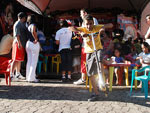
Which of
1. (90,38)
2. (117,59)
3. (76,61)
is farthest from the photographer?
(76,61)

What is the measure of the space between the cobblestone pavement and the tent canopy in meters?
5.51

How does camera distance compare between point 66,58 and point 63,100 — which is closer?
point 63,100

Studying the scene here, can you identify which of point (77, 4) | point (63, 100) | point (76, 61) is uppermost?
point (77, 4)

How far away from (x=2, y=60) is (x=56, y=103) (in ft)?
8.63

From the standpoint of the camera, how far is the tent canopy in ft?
35.9

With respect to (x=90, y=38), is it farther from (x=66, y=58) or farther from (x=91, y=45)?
(x=66, y=58)

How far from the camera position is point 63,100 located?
201 inches

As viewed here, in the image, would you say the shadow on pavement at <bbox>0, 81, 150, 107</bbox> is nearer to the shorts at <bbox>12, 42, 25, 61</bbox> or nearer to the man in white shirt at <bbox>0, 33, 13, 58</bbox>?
the shorts at <bbox>12, 42, 25, 61</bbox>

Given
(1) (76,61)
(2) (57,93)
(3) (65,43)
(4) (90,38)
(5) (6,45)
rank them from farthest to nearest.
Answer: (1) (76,61) < (5) (6,45) < (3) (65,43) < (2) (57,93) < (4) (90,38)

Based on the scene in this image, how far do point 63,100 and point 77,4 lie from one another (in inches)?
288

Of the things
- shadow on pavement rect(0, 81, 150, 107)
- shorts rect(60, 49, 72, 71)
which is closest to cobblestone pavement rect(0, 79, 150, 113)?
shadow on pavement rect(0, 81, 150, 107)

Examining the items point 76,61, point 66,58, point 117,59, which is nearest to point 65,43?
point 66,58

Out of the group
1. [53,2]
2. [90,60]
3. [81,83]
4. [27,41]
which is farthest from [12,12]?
[90,60]

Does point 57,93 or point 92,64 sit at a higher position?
point 92,64
